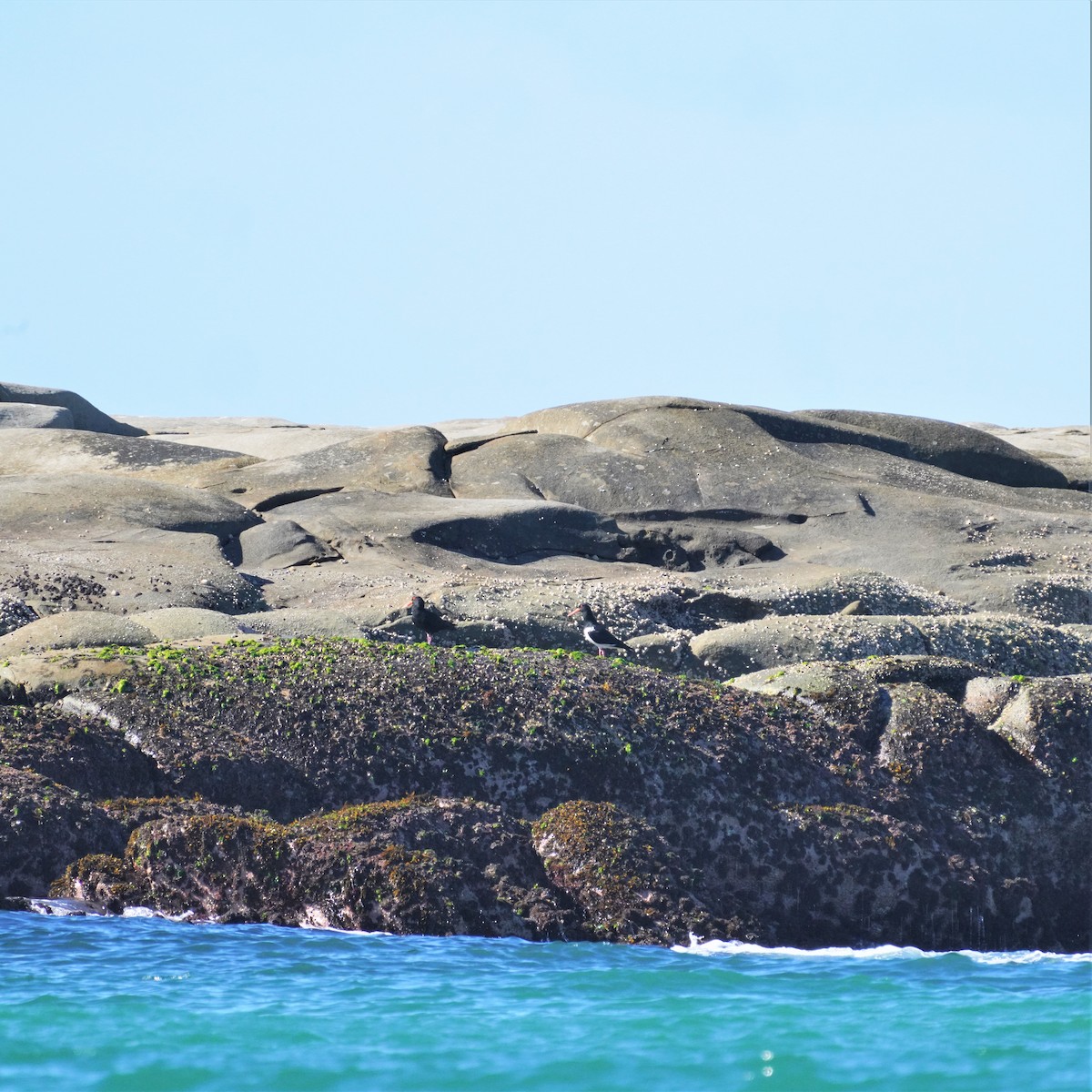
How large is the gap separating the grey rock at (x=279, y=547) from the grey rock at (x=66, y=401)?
15699 millimetres

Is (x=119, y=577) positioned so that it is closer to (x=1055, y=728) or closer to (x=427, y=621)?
(x=427, y=621)

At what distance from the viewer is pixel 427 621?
54.4 ft

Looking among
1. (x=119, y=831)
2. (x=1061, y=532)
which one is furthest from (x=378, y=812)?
(x=1061, y=532)

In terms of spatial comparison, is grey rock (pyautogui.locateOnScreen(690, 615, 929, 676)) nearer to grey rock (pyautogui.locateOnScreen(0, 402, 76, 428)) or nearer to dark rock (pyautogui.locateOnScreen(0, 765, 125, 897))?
dark rock (pyautogui.locateOnScreen(0, 765, 125, 897))

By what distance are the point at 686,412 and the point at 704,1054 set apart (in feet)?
72.0

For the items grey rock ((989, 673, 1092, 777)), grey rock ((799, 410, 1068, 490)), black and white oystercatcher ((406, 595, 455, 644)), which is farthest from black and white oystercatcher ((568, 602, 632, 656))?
grey rock ((799, 410, 1068, 490))

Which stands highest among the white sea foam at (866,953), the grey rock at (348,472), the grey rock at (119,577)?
the grey rock at (348,472)

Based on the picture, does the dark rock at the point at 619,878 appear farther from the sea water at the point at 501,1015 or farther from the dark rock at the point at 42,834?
the dark rock at the point at 42,834

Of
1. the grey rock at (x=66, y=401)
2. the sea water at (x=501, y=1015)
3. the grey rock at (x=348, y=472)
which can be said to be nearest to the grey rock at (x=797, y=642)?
the sea water at (x=501, y=1015)

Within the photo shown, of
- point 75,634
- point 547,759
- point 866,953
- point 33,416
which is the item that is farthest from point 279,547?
point 866,953

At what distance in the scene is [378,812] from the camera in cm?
A: 1096

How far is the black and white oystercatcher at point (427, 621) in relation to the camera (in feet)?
54.4

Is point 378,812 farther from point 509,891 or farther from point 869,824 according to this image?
point 869,824

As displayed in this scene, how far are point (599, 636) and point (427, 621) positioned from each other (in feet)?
6.58
